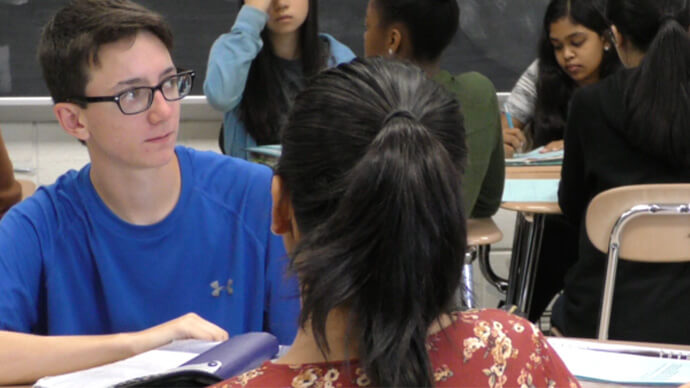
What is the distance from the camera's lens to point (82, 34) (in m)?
1.55

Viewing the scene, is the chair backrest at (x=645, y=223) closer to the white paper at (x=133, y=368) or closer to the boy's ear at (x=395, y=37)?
the boy's ear at (x=395, y=37)

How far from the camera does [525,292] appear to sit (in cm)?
311

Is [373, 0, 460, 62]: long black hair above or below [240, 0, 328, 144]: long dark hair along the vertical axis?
above

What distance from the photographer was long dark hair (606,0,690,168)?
2244 mm

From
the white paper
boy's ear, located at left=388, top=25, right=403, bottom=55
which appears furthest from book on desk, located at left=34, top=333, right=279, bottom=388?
boy's ear, located at left=388, top=25, right=403, bottom=55

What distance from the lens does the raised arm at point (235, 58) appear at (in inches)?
114

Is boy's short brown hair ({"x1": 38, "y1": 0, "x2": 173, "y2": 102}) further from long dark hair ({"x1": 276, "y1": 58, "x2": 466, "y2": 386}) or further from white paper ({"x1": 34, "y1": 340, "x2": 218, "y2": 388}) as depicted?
long dark hair ({"x1": 276, "y1": 58, "x2": 466, "y2": 386})

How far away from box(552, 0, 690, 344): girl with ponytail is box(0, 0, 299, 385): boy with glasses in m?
1.04

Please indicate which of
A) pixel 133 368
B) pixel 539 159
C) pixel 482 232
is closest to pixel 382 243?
pixel 133 368

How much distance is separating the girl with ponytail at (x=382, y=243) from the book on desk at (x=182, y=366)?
0.51ft

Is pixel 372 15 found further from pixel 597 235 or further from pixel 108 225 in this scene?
pixel 108 225

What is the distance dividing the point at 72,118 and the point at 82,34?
15 cm

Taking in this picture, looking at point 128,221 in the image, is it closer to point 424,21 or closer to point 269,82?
point 424,21

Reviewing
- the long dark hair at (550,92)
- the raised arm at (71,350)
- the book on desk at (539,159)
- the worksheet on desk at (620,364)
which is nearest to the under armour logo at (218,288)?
the raised arm at (71,350)
